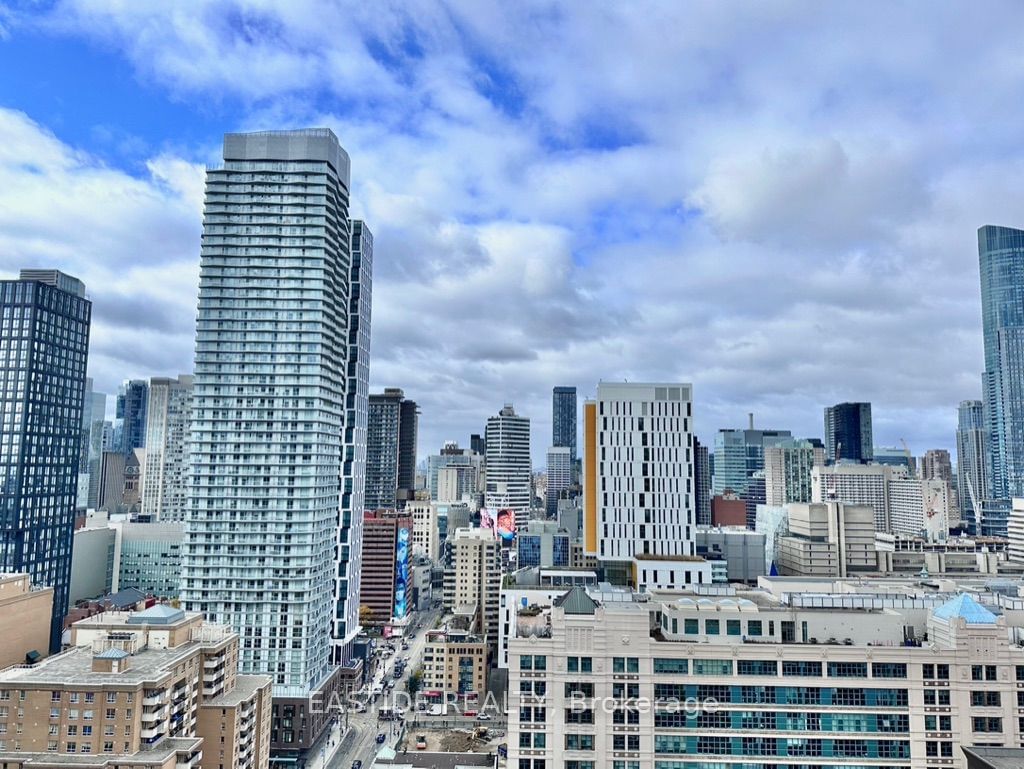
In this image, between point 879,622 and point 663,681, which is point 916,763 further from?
point 663,681

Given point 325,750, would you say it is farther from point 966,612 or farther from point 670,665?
point 966,612

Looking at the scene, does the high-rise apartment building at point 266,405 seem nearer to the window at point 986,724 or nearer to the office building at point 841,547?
the window at point 986,724

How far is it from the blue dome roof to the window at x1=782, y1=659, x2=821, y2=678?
1114 cm

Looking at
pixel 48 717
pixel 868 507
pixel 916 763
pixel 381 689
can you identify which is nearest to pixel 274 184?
pixel 48 717

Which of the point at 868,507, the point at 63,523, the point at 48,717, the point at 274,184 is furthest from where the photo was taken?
the point at 868,507

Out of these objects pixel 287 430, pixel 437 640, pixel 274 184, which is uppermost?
pixel 274 184

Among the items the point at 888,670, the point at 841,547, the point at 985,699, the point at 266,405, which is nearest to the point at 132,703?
the point at 266,405

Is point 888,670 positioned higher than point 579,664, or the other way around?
point 579,664

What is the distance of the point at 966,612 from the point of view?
5509cm

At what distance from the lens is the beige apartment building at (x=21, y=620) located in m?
88.2

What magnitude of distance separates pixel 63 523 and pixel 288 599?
72.5m

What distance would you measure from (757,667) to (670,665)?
6534mm

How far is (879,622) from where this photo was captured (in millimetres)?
58344

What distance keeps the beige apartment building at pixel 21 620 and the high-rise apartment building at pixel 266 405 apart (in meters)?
25.7
